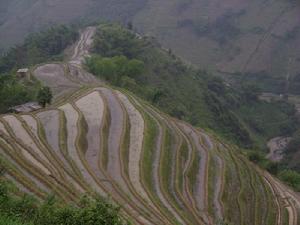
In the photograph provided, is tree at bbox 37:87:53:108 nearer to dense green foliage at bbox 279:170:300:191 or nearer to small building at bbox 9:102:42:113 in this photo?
small building at bbox 9:102:42:113

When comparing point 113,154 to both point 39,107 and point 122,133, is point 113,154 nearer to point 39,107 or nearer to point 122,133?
point 122,133

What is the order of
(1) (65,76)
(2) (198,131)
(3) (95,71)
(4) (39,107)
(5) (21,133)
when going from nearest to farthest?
(5) (21,133)
(4) (39,107)
(2) (198,131)
(1) (65,76)
(3) (95,71)

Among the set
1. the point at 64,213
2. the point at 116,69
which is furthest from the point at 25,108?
the point at 116,69

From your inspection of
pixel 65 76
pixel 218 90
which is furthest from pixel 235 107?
pixel 65 76

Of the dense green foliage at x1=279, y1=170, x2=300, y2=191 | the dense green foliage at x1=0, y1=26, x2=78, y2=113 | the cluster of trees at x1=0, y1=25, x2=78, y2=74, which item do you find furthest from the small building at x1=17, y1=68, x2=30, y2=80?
the dense green foliage at x1=279, y1=170, x2=300, y2=191

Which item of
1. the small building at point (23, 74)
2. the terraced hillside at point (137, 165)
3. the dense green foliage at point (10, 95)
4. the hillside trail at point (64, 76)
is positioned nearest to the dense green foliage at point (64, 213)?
the terraced hillside at point (137, 165)

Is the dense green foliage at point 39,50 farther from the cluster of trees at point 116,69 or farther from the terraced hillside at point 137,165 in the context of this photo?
the terraced hillside at point 137,165

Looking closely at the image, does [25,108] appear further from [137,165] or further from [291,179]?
[291,179]
